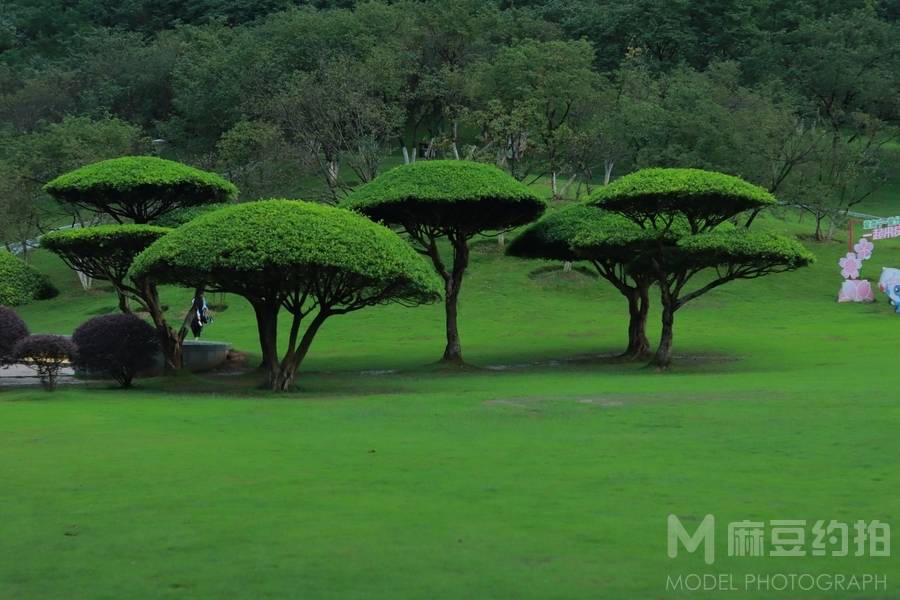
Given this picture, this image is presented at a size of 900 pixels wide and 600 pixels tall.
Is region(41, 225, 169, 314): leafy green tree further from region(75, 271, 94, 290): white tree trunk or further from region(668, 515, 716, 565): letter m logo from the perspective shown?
region(668, 515, 716, 565): letter m logo

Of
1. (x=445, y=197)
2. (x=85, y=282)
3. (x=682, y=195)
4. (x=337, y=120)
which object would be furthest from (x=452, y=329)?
(x=85, y=282)

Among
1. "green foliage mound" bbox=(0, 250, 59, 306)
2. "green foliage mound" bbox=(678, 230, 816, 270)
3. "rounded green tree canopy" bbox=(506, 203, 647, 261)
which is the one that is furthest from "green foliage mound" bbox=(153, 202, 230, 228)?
"green foliage mound" bbox=(678, 230, 816, 270)

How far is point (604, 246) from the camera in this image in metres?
35.8

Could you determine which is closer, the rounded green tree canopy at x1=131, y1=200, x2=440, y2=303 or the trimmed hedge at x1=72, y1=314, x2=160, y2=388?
the rounded green tree canopy at x1=131, y1=200, x2=440, y2=303

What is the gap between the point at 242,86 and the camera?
74250 mm

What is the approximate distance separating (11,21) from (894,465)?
104427mm

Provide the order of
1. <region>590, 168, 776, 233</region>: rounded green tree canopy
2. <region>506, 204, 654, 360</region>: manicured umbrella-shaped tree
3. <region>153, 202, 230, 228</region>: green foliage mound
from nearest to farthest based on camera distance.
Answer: <region>590, 168, 776, 233</region>: rounded green tree canopy < <region>506, 204, 654, 360</region>: manicured umbrella-shaped tree < <region>153, 202, 230, 228</region>: green foliage mound

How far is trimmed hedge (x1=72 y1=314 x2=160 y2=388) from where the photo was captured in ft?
101

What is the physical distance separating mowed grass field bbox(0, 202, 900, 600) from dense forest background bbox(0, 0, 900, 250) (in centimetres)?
2623

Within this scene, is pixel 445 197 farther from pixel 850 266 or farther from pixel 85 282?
pixel 85 282

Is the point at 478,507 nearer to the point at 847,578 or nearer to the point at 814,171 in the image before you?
the point at 847,578

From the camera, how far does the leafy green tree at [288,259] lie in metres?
27.4

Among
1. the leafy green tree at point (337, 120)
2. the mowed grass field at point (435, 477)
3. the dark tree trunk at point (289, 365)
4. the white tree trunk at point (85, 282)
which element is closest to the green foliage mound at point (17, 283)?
the mowed grass field at point (435, 477)

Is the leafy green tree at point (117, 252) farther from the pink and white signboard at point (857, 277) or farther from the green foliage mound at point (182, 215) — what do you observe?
the pink and white signboard at point (857, 277)
